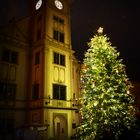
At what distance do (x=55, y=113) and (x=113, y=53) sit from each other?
1185 cm

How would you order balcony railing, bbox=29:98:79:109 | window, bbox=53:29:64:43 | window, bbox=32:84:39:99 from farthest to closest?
window, bbox=53:29:64:43 < window, bbox=32:84:39:99 < balcony railing, bbox=29:98:79:109

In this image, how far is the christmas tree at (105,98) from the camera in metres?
19.6

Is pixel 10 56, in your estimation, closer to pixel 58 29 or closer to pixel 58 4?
pixel 58 29

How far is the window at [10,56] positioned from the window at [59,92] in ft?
21.1

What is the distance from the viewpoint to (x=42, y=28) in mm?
31781

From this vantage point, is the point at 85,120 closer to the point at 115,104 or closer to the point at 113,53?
the point at 115,104

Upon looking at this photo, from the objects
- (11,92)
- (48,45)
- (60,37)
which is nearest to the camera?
(11,92)

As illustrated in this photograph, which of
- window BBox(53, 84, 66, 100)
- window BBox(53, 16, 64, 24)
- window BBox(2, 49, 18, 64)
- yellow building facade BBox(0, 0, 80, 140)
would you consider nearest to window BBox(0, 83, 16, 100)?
yellow building facade BBox(0, 0, 80, 140)

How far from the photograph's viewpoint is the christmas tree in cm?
1964

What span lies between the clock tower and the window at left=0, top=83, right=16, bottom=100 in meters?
2.37

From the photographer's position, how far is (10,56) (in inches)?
1152

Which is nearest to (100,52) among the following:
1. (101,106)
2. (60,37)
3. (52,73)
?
(101,106)

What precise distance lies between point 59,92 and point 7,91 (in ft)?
22.6

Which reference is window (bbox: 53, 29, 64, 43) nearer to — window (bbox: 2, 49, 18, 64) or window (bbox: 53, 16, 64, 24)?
window (bbox: 53, 16, 64, 24)
